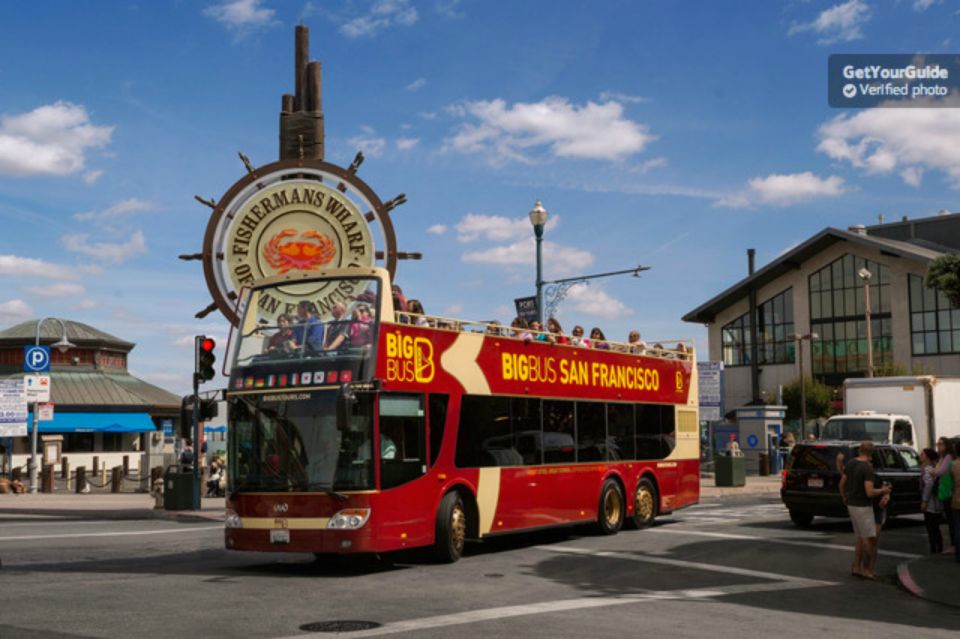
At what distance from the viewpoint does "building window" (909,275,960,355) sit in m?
69.1

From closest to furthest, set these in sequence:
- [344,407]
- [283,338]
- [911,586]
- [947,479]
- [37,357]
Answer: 1. [344,407]
2. [911,586]
3. [283,338]
4. [947,479]
5. [37,357]

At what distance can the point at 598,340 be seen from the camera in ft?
64.3

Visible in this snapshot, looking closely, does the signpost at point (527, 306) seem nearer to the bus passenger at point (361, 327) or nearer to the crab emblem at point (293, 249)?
the crab emblem at point (293, 249)

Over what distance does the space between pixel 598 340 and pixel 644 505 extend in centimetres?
349

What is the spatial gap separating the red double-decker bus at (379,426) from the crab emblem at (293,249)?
970cm

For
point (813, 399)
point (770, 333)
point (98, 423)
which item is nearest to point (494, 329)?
point (98, 423)

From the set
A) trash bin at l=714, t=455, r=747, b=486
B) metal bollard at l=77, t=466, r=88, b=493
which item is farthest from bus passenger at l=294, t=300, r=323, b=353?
metal bollard at l=77, t=466, r=88, b=493

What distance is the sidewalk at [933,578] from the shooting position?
485 inches

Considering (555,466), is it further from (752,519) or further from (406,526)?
(752,519)

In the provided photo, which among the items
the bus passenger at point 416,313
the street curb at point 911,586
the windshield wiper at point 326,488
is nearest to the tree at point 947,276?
the street curb at point 911,586

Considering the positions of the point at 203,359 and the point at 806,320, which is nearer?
the point at 203,359

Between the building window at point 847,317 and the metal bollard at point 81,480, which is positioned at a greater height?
the building window at point 847,317

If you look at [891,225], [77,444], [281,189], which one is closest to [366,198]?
[281,189]

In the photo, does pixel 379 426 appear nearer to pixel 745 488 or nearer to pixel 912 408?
pixel 912 408
